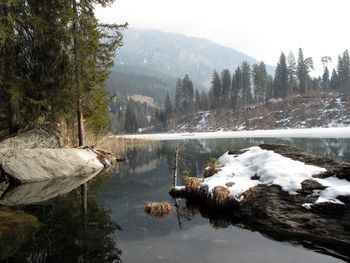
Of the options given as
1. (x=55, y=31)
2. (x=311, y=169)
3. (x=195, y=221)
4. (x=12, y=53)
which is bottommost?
(x=195, y=221)

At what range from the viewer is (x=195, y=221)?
864 centimetres

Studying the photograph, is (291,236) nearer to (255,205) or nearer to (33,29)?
(255,205)

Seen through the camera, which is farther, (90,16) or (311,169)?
(90,16)

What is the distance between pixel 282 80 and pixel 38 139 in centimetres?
9608

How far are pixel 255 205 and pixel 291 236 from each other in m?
1.70

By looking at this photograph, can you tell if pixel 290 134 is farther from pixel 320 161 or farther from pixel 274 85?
pixel 274 85

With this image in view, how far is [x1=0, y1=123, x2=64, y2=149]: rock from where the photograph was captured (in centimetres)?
1694

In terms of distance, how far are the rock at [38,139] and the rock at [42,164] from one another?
58.9 inches

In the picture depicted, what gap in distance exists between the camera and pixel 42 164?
1584 cm

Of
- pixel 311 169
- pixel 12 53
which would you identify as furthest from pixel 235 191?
pixel 12 53

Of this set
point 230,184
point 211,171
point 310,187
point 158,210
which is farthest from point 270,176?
point 158,210

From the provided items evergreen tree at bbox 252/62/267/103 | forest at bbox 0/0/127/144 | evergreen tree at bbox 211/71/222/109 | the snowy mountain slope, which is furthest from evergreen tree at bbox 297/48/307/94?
forest at bbox 0/0/127/144

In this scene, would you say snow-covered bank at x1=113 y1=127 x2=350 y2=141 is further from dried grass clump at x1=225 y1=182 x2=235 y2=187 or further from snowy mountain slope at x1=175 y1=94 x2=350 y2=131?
dried grass clump at x1=225 y1=182 x2=235 y2=187

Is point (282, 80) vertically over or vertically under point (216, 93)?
over
